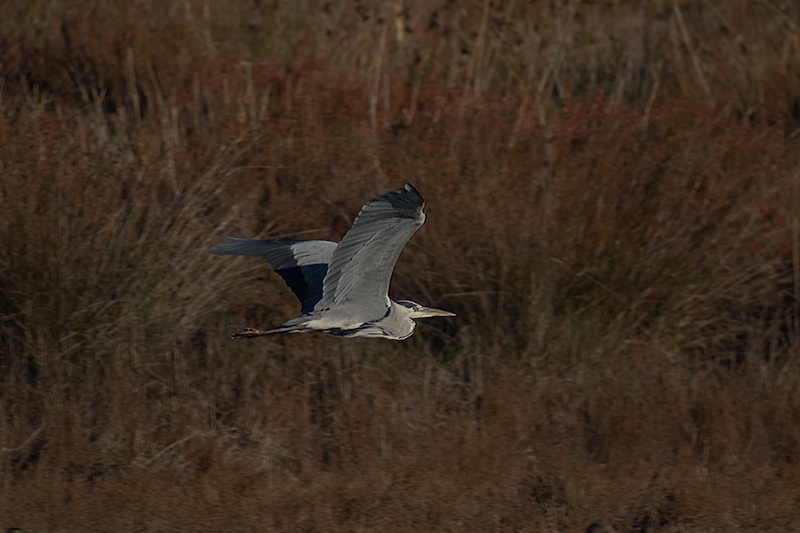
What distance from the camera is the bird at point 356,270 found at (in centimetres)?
392

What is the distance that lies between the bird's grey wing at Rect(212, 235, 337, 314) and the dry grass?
2.25 feet

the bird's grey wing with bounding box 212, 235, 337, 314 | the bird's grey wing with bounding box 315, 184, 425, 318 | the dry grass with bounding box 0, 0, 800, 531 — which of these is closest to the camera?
the bird's grey wing with bounding box 315, 184, 425, 318

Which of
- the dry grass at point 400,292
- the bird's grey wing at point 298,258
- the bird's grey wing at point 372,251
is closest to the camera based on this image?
the bird's grey wing at point 372,251

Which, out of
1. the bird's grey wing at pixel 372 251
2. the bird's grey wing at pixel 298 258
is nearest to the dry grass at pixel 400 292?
the bird's grey wing at pixel 298 258

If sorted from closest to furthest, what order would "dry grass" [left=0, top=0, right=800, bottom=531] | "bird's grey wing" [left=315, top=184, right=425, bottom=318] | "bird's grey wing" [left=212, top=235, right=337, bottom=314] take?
"bird's grey wing" [left=315, top=184, right=425, bottom=318], "dry grass" [left=0, top=0, right=800, bottom=531], "bird's grey wing" [left=212, top=235, right=337, bottom=314]

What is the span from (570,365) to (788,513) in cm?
154

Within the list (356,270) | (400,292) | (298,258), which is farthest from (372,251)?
(400,292)

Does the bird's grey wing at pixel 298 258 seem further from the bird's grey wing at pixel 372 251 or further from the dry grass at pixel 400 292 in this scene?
the dry grass at pixel 400 292

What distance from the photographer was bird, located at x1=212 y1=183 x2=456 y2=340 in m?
3.92

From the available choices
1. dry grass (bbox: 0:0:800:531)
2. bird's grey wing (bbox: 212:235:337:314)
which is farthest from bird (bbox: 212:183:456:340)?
dry grass (bbox: 0:0:800:531)

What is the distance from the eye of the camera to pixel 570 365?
5676mm

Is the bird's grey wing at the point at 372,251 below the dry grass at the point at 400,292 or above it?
above

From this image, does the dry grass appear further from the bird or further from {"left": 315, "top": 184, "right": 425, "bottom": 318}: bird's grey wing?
{"left": 315, "top": 184, "right": 425, "bottom": 318}: bird's grey wing

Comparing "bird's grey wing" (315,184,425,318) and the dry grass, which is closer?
"bird's grey wing" (315,184,425,318)
